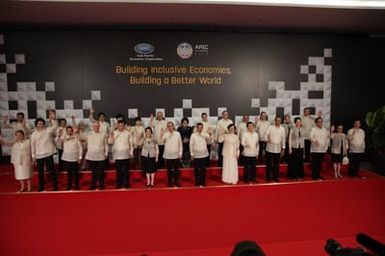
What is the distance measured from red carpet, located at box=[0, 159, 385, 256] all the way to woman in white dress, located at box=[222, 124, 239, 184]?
1.08 m

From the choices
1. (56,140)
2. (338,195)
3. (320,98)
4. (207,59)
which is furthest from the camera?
(320,98)

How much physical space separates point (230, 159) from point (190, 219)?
5.27 ft

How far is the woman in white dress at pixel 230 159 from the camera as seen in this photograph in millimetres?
5598

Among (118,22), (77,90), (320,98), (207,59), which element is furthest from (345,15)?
(77,90)

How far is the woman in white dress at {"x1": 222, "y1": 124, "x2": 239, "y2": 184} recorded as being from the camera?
5598 mm

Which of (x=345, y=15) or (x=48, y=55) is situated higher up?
(x=345, y=15)

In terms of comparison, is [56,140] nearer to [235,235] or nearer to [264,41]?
[235,235]

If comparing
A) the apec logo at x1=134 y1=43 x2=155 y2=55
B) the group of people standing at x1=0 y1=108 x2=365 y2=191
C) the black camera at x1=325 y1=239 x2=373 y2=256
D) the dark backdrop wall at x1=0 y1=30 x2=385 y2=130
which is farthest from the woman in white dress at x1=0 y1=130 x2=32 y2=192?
the black camera at x1=325 y1=239 x2=373 y2=256

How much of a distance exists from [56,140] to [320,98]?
20.9ft

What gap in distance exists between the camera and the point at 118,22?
6359 mm

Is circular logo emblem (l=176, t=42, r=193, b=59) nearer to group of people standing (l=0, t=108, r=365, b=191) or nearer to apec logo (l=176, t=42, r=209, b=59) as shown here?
apec logo (l=176, t=42, r=209, b=59)

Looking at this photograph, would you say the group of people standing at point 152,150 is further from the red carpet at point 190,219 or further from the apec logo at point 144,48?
the apec logo at point 144,48

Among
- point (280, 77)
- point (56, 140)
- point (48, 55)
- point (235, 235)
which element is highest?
point (48, 55)

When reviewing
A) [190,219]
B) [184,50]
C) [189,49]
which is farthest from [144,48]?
[190,219]
